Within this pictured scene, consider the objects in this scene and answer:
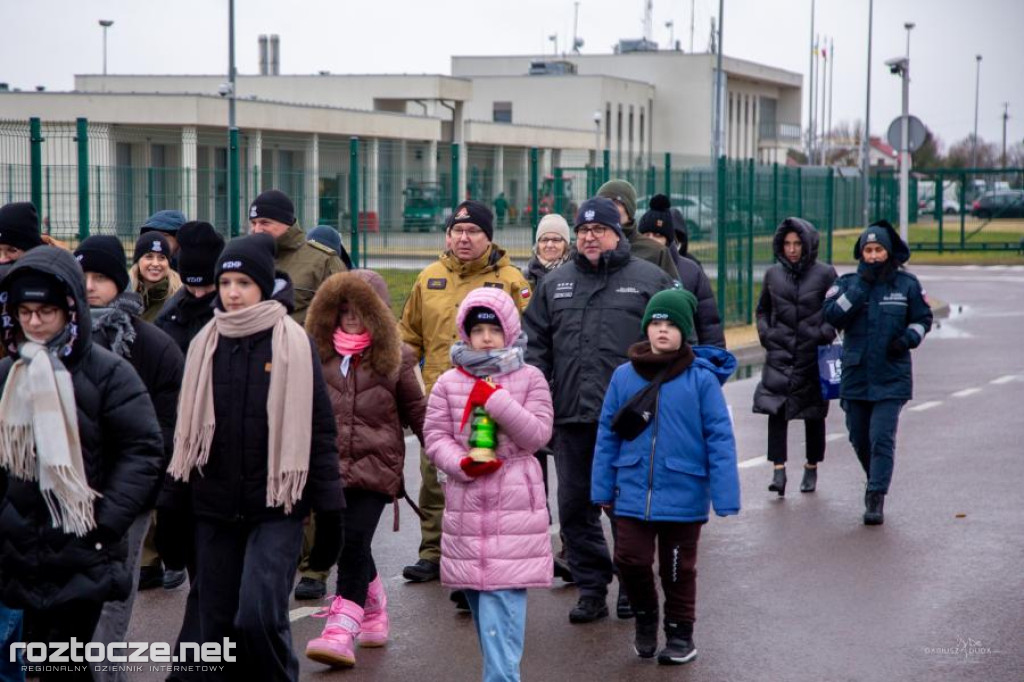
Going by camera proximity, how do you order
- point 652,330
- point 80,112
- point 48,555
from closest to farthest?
point 48,555, point 652,330, point 80,112

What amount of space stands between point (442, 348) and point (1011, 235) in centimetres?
Answer: 4942

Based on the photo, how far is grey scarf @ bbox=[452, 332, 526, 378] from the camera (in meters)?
6.29

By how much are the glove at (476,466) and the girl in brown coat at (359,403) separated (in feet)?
2.07

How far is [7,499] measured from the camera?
5.04m

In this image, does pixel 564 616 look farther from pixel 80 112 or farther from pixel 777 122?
pixel 777 122

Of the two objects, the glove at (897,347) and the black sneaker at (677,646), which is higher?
the glove at (897,347)

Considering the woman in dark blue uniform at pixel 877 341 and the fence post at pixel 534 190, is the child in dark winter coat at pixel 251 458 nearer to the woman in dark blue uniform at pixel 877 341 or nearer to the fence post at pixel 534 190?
the woman in dark blue uniform at pixel 877 341

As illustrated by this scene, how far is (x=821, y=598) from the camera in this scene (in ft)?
25.8

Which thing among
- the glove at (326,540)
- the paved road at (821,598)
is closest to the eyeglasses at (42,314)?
the glove at (326,540)

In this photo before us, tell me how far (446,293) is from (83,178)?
231 inches

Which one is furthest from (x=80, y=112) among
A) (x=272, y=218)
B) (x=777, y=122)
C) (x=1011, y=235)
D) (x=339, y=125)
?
(x=777, y=122)

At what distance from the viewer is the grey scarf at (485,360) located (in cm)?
629

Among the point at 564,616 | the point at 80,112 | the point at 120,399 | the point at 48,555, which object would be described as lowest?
the point at 564,616

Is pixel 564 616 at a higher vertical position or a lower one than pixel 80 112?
lower
